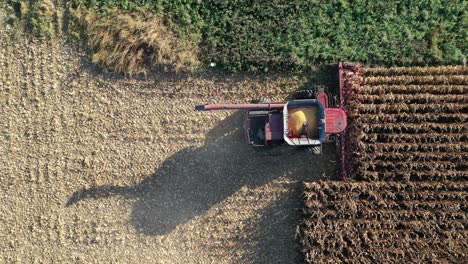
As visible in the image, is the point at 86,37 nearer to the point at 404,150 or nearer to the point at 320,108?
the point at 320,108

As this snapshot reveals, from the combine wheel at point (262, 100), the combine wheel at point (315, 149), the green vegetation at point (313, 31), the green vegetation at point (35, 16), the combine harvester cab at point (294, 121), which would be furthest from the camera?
the green vegetation at point (35, 16)

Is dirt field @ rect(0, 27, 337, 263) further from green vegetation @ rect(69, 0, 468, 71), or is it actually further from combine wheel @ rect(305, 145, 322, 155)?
green vegetation @ rect(69, 0, 468, 71)

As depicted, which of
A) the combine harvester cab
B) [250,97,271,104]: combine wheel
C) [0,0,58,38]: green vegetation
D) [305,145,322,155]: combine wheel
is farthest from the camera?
[0,0,58,38]: green vegetation

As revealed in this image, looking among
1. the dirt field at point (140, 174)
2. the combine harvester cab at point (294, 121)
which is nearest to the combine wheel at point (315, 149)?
the combine harvester cab at point (294, 121)

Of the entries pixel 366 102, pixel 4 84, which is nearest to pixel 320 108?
pixel 366 102

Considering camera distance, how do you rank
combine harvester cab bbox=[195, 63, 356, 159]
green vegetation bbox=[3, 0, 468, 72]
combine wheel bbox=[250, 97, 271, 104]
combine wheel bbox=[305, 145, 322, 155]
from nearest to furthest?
1. combine harvester cab bbox=[195, 63, 356, 159]
2. combine wheel bbox=[305, 145, 322, 155]
3. combine wheel bbox=[250, 97, 271, 104]
4. green vegetation bbox=[3, 0, 468, 72]

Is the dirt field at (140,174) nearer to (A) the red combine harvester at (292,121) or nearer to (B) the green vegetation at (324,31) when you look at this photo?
(B) the green vegetation at (324,31)

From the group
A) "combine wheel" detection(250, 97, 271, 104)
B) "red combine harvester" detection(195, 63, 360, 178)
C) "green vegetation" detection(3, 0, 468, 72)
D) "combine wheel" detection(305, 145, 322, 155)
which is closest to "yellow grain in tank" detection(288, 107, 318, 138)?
"red combine harvester" detection(195, 63, 360, 178)
